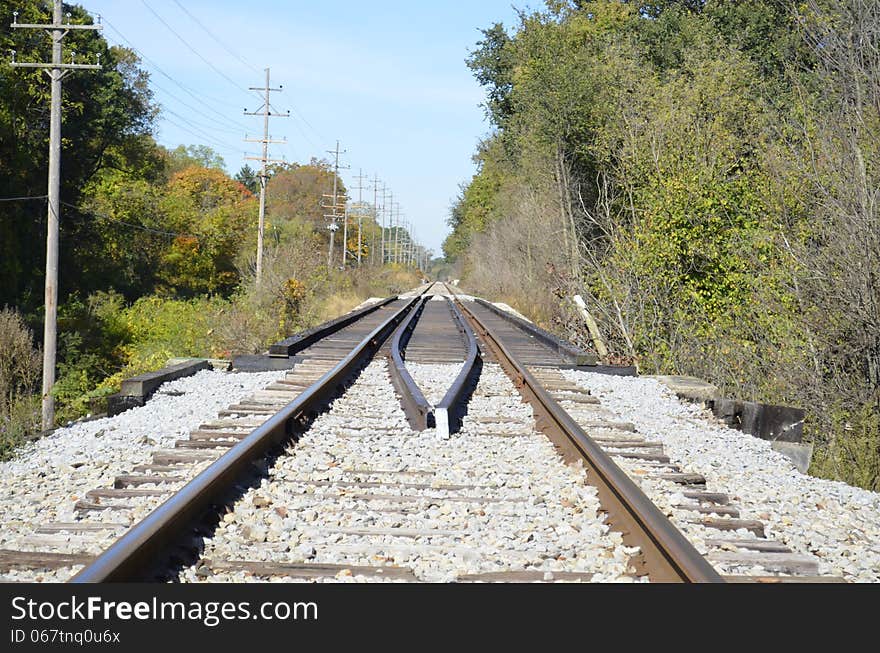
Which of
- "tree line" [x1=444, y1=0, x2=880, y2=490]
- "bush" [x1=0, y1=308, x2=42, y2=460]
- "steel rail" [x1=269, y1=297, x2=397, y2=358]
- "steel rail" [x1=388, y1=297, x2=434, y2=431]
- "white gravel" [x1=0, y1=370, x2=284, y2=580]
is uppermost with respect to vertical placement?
"tree line" [x1=444, y1=0, x2=880, y2=490]

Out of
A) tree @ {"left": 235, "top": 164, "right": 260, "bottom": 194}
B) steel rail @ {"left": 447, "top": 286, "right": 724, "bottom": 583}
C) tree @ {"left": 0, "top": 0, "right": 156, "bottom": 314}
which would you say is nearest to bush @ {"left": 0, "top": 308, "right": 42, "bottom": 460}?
tree @ {"left": 0, "top": 0, "right": 156, "bottom": 314}

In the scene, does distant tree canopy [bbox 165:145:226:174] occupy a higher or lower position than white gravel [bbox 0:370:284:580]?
higher

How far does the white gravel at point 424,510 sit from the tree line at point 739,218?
165 inches

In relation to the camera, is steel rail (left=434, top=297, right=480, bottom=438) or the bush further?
the bush

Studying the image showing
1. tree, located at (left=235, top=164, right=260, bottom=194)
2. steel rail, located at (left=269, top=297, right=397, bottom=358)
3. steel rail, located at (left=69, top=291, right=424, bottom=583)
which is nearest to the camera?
steel rail, located at (left=69, top=291, right=424, bottom=583)

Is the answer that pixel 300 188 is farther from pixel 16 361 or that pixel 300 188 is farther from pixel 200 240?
pixel 16 361

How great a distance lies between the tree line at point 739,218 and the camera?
10781mm

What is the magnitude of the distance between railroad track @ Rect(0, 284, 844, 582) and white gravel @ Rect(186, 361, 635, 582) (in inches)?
0.5

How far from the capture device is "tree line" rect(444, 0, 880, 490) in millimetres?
10781

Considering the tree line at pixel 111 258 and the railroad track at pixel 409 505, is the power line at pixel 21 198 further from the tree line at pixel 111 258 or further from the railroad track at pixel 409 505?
the railroad track at pixel 409 505

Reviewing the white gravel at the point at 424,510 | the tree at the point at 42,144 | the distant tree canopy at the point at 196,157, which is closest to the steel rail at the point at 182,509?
the white gravel at the point at 424,510

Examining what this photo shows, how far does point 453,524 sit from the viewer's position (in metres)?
4.58

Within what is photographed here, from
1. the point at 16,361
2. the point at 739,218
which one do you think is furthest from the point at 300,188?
the point at 739,218

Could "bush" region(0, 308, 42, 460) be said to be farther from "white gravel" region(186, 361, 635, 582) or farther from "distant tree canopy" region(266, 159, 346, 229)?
"distant tree canopy" region(266, 159, 346, 229)
